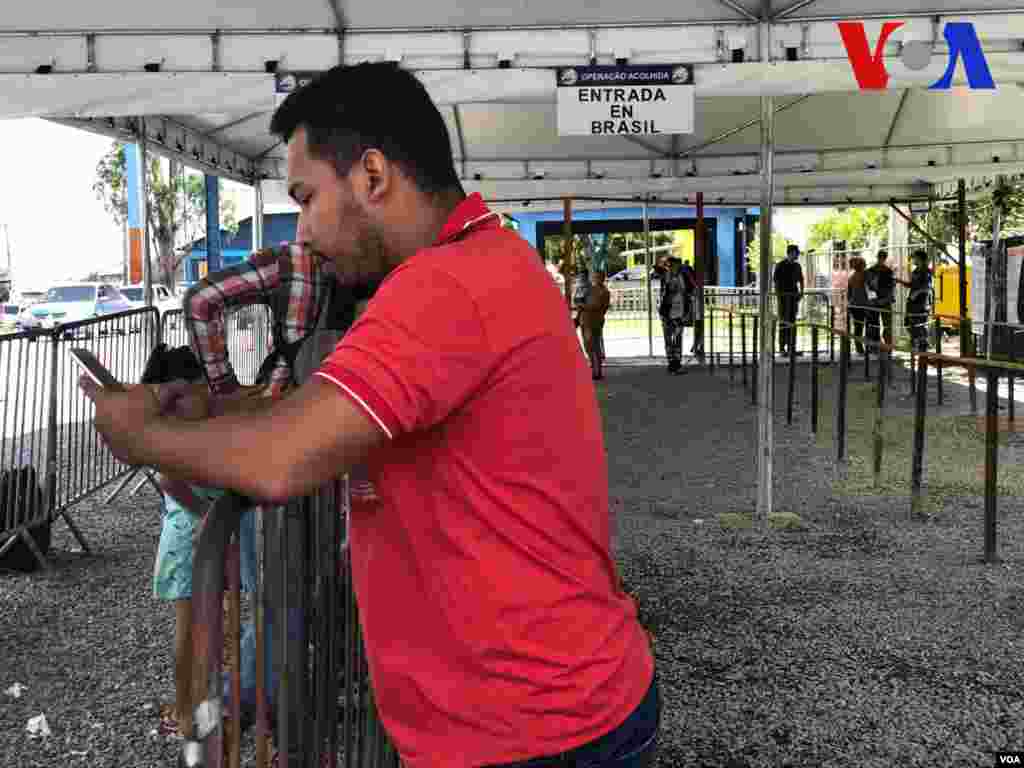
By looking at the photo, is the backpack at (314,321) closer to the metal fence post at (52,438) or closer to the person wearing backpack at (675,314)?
the metal fence post at (52,438)

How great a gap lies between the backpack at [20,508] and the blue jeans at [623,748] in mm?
5080

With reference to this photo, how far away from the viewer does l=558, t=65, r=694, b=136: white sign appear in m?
6.39

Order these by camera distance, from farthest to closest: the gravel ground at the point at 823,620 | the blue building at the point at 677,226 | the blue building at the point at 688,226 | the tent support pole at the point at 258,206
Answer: the blue building at the point at 677,226 < the blue building at the point at 688,226 < the tent support pole at the point at 258,206 < the gravel ground at the point at 823,620

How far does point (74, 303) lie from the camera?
33.6m

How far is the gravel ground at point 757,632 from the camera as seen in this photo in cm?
370

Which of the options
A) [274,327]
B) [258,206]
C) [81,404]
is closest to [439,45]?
[81,404]

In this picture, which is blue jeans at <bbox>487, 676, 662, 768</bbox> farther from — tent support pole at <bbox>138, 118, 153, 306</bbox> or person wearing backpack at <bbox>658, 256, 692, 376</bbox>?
person wearing backpack at <bbox>658, 256, 692, 376</bbox>

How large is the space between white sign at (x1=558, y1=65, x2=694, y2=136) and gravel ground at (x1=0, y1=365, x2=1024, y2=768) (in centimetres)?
246

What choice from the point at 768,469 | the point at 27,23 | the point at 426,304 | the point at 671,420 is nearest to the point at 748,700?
the point at 768,469

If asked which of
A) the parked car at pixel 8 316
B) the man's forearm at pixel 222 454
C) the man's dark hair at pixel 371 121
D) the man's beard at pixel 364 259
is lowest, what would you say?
the parked car at pixel 8 316

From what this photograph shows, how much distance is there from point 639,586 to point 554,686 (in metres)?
4.19

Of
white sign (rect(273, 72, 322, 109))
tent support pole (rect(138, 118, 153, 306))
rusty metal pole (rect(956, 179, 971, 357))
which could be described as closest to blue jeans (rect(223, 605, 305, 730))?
white sign (rect(273, 72, 322, 109))

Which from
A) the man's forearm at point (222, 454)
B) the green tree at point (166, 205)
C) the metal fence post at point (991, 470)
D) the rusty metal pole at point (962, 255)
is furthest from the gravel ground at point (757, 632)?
the green tree at point (166, 205)

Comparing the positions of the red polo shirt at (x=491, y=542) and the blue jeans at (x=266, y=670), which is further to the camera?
the blue jeans at (x=266, y=670)
